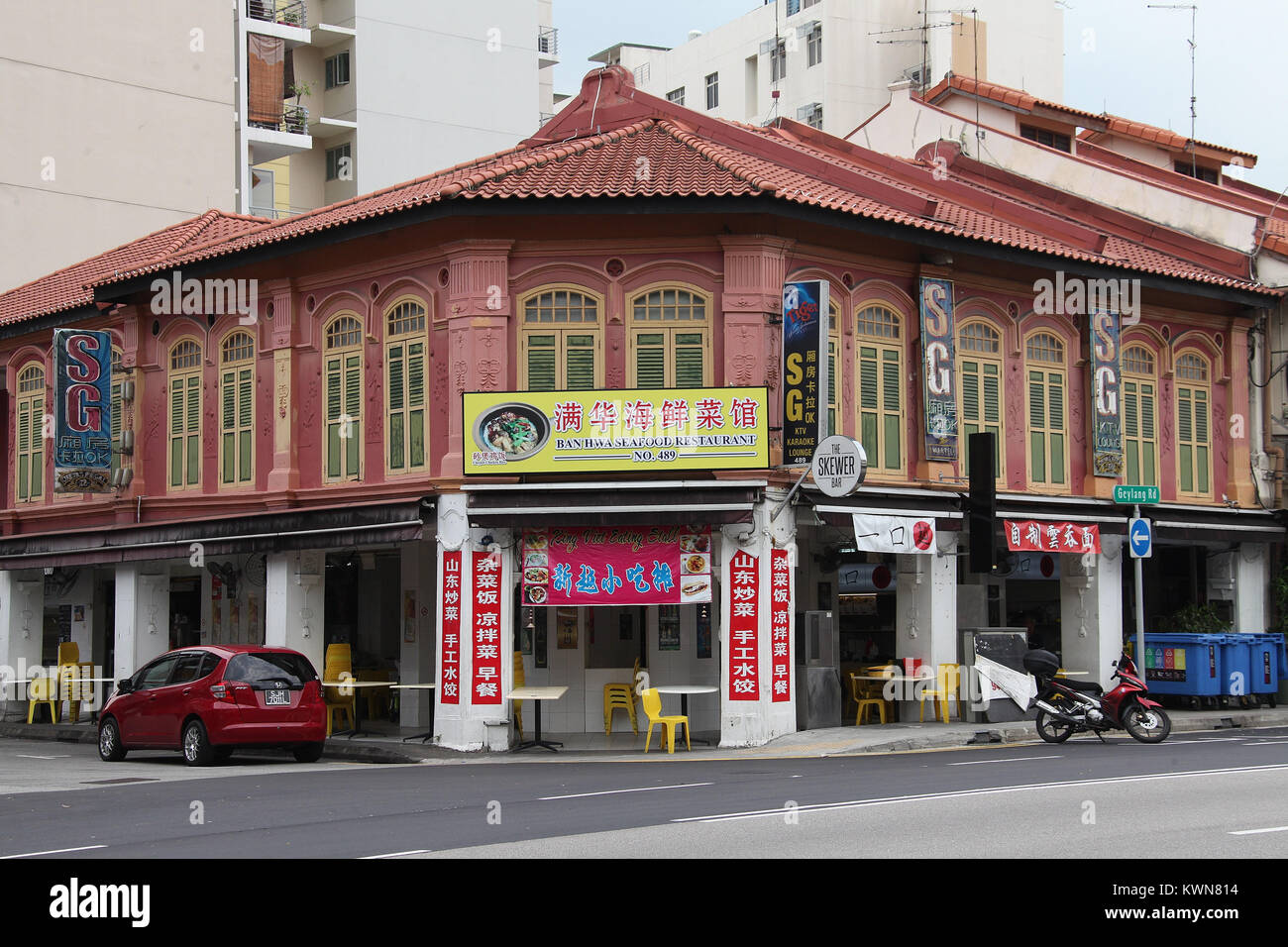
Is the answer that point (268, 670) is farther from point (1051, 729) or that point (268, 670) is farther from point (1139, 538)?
point (1139, 538)

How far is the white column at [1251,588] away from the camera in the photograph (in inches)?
1131

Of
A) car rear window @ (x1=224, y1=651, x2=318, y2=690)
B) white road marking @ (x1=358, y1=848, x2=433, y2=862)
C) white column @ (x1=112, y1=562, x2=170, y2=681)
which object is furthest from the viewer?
white column @ (x1=112, y1=562, x2=170, y2=681)

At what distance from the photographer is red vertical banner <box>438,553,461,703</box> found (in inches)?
875

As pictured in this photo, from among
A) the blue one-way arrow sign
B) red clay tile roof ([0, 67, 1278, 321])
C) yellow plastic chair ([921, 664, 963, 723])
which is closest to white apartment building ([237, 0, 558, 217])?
red clay tile roof ([0, 67, 1278, 321])

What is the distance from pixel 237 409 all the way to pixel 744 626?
993cm

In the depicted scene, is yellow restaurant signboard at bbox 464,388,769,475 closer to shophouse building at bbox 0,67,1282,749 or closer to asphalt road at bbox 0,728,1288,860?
shophouse building at bbox 0,67,1282,749

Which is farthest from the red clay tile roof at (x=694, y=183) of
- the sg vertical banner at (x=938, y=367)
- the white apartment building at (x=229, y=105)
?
the white apartment building at (x=229, y=105)

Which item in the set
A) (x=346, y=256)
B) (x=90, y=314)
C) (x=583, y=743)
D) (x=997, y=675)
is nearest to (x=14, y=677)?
(x=90, y=314)

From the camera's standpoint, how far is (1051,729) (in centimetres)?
2144

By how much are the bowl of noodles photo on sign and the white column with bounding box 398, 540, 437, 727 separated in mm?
3942

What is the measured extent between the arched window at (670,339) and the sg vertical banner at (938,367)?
3907mm

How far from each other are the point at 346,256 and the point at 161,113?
62.0 ft

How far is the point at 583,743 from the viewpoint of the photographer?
73.6 feet
